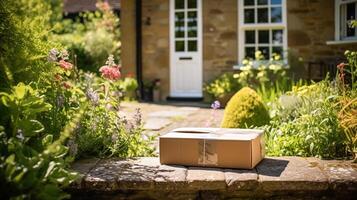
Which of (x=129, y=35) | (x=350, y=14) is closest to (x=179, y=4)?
(x=129, y=35)

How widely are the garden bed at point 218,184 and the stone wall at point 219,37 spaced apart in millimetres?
7699

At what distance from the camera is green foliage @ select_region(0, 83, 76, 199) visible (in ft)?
6.97

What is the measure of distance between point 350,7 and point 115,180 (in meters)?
8.34

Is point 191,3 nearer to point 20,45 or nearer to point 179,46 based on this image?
point 179,46

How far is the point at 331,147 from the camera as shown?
3309 mm


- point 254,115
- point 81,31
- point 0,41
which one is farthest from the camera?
point 81,31

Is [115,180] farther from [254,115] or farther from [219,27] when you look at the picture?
[219,27]

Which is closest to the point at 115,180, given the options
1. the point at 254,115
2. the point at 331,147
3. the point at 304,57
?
the point at 331,147

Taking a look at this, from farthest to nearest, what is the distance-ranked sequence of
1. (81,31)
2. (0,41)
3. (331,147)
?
(81,31) → (331,147) → (0,41)

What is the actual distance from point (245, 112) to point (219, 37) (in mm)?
6155

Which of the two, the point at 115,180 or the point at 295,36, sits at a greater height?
the point at 295,36

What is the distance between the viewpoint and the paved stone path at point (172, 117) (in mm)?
6156

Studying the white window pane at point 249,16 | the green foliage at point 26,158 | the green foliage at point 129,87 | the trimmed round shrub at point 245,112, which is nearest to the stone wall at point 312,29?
the white window pane at point 249,16

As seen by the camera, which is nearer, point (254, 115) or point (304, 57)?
point (254, 115)
